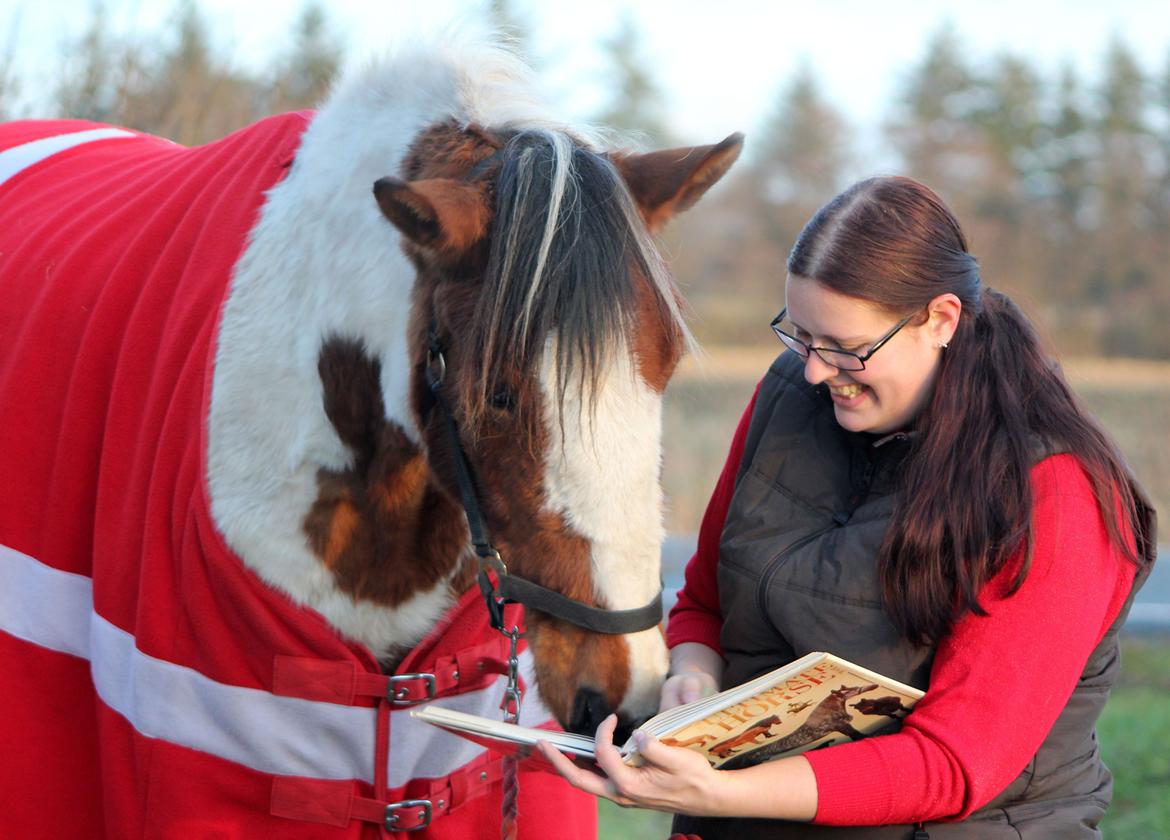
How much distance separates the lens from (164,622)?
7.26 feet

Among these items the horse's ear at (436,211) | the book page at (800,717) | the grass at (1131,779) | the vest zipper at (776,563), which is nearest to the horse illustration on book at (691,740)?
the book page at (800,717)

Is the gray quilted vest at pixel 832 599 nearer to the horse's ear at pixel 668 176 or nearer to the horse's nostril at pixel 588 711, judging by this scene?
the horse's nostril at pixel 588 711

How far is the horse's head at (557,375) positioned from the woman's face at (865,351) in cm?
23

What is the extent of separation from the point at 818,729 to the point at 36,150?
273cm

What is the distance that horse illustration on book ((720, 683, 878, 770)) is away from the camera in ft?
5.76

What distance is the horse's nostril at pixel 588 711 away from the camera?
77.1 inches

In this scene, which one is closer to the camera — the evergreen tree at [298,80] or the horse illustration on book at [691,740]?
the horse illustration on book at [691,740]

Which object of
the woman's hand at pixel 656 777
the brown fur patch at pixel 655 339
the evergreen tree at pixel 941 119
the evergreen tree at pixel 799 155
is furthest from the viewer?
the evergreen tree at pixel 799 155

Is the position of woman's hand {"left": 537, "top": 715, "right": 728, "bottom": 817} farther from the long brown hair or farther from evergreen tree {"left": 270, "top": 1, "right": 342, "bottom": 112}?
evergreen tree {"left": 270, "top": 1, "right": 342, "bottom": 112}

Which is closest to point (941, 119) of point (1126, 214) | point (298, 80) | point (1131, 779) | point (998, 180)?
point (998, 180)

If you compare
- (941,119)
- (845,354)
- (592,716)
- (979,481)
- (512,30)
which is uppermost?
(512,30)

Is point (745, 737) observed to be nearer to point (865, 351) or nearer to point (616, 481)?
point (616, 481)

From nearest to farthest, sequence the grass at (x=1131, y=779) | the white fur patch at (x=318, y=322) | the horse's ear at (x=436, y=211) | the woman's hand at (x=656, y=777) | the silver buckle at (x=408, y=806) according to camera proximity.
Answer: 1. the woman's hand at (x=656, y=777)
2. the horse's ear at (x=436, y=211)
3. the white fur patch at (x=318, y=322)
4. the silver buckle at (x=408, y=806)
5. the grass at (x=1131, y=779)

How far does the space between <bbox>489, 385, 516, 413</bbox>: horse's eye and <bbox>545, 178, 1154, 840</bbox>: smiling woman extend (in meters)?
0.47
